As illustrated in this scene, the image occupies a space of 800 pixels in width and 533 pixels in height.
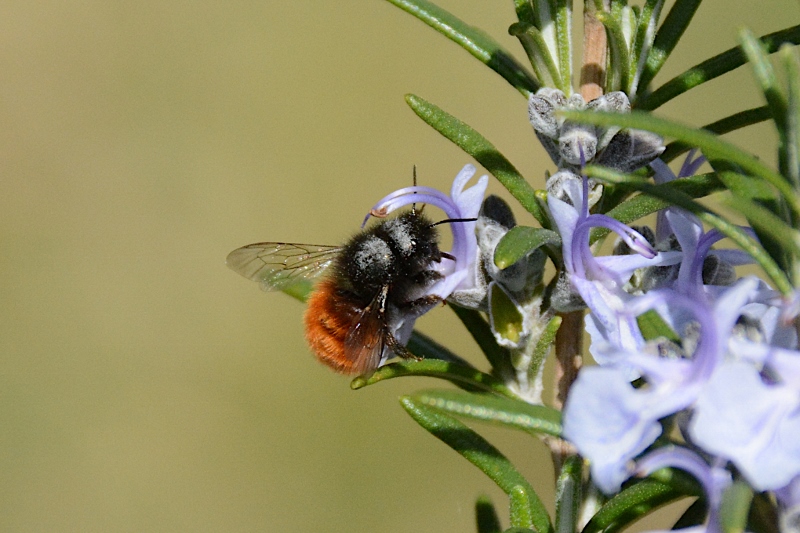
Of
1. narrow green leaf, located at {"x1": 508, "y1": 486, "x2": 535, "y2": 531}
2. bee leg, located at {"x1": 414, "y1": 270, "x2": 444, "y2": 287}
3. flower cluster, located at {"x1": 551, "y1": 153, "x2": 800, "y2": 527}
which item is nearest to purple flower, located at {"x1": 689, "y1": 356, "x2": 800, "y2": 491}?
flower cluster, located at {"x1": 551, "y1": 153, "x2": 800, "y2": 527}

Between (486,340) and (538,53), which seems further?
(486,340)

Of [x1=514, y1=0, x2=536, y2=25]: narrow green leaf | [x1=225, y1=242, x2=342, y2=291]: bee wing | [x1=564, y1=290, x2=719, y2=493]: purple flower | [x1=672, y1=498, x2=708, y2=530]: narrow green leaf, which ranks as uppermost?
[x1=514, y1=0, x2=536, y2=25]: narrow green leaf

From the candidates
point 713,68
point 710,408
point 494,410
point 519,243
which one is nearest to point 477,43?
point 713,68

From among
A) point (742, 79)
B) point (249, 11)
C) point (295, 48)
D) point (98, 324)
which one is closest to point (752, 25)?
point (742, 79)

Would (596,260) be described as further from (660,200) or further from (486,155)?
(486,155)

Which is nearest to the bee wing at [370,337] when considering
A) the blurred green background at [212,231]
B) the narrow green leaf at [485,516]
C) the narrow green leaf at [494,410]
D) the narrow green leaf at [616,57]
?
the narrow green leaf at [485,516]

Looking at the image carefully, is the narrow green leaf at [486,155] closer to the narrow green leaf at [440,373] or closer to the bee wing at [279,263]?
the narrow green leaf at [440,373]

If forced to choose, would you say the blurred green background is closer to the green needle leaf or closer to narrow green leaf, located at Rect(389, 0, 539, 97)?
narrow green leaf, located at Rect(389, 0, 539, 97)
